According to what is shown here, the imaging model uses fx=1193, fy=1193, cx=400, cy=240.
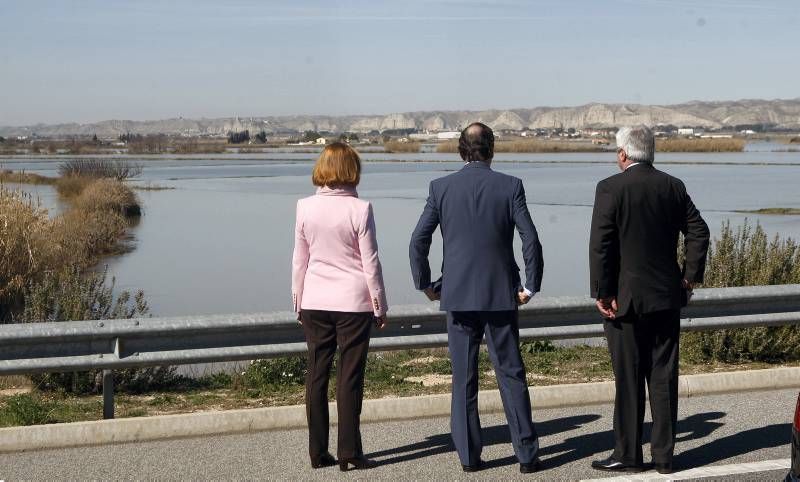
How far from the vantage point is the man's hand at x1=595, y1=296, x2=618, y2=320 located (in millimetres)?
6273

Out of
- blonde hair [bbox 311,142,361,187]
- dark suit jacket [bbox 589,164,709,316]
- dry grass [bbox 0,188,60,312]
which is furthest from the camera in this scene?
dry grass [bbox 0,188,60,312]

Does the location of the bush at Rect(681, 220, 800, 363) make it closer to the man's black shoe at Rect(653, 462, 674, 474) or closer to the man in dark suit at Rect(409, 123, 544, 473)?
the man's black shoe at Rect(653, 462, 674, 474)

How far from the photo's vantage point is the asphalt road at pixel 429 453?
633 centimetres

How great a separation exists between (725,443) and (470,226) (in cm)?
205

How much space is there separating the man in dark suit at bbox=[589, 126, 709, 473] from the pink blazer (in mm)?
1164

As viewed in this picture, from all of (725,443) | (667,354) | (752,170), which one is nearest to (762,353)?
(725,443)

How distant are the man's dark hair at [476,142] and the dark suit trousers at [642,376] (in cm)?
113

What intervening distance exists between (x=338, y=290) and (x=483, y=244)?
80cm

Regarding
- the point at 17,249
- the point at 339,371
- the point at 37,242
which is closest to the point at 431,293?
the point at 339,371

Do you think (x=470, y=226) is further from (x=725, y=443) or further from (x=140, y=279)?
(x=140, y=279)

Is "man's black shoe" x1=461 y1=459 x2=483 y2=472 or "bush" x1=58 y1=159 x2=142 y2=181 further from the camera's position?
"bush" x1=58 y1=159 x2=142 y2=181

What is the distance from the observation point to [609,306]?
6.30 meters

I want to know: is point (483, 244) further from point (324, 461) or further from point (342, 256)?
point (324, 461)

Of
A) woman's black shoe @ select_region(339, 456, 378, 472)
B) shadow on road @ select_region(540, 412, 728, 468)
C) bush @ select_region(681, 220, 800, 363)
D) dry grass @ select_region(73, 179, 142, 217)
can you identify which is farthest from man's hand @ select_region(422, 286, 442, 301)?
dry grass @ select_region(73, 179, 142, 217)
